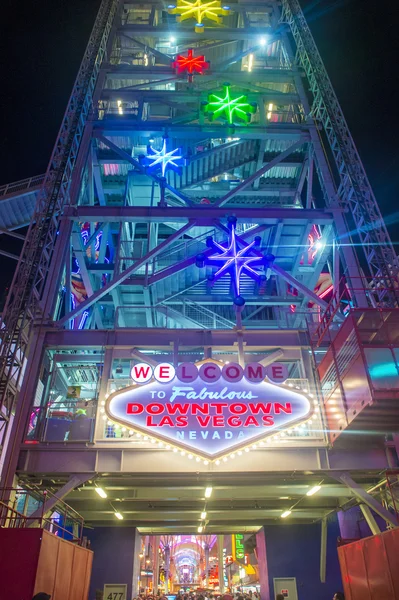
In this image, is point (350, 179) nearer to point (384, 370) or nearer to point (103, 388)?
point (384, 370)

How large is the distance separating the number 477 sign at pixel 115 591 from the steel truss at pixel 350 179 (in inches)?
635

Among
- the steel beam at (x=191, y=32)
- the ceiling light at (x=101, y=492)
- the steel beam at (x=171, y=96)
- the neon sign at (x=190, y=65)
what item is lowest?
the ceiling light at (x=101, y=492)

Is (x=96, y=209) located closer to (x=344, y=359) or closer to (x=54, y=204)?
(x=54, y=204)

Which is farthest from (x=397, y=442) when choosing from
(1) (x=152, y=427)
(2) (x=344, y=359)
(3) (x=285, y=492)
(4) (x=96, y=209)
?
(4) (x=96, y=209)

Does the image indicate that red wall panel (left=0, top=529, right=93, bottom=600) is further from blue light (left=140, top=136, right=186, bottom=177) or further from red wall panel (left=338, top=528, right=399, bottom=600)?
blue light (left=140, top=136, right=186, bottom=177)

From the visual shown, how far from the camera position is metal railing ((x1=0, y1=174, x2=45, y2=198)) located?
2428cm

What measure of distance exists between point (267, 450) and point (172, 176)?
50.2 ft

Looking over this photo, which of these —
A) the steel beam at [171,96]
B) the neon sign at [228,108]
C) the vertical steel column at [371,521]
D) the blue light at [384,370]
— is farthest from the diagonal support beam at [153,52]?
the vertical steel column at [371,521]

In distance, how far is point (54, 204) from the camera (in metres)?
17.5

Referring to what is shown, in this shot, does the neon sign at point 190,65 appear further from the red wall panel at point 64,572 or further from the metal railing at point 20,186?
the red wall panel at point 64,572

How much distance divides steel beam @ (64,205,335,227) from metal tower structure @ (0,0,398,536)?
0.07 m

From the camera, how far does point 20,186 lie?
2491 centimetres

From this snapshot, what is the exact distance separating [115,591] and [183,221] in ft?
53.5

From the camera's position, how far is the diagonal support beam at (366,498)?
456 inches
